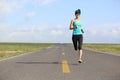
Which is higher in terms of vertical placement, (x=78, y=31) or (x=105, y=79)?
(x=78, y=31)

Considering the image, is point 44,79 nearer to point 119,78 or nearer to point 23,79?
point 23,79

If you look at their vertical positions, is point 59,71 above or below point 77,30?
below

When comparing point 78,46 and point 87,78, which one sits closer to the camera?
point 87,78

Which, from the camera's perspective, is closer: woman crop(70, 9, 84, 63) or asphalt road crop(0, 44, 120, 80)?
asphalt road crop(0, 44, 120, 80)

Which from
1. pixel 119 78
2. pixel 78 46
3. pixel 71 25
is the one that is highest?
pixel 71 25

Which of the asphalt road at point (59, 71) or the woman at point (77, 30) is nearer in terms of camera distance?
the asphalt road at point (59, 71)

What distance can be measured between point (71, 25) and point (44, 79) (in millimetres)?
4428

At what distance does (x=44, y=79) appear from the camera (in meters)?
7.49

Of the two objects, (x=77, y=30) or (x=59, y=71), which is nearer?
(x=59, y=71)

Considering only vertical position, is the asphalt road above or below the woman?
below

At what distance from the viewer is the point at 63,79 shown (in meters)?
7.43

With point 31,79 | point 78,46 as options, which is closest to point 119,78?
point 31,79

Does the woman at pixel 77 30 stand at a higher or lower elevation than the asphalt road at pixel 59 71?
higher

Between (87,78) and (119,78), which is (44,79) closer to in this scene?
(87,78)
